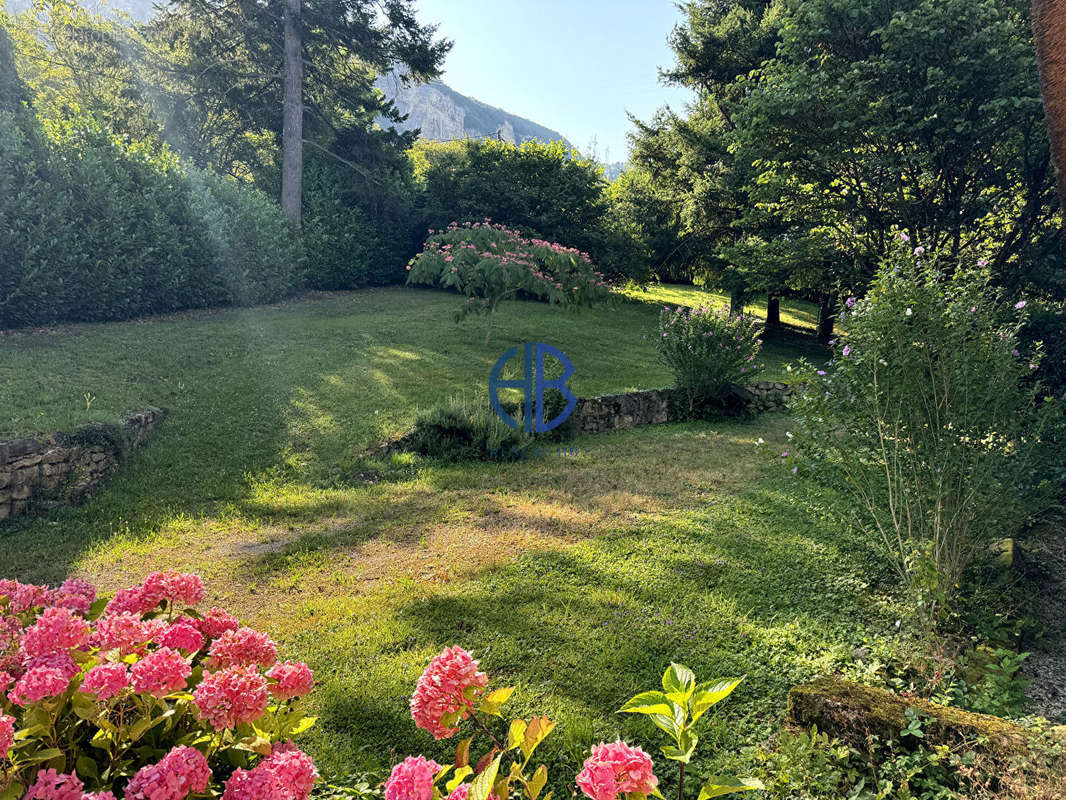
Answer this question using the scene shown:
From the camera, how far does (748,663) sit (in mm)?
3145

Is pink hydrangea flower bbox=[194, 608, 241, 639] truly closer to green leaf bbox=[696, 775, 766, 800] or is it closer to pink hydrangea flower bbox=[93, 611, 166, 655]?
pink hydrangea flower bbox=[93, 611, 166, 655]

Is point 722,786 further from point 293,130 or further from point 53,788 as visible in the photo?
point 293,130

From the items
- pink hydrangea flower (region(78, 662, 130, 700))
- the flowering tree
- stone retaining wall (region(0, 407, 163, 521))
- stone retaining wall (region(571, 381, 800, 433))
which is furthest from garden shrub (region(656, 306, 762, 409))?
pink hydrangea flower (region(78, 662, 130, 700))

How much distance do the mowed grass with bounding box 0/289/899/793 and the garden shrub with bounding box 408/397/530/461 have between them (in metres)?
0.34

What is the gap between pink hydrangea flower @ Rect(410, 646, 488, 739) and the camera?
1577mm

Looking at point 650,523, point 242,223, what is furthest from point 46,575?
point 242,223

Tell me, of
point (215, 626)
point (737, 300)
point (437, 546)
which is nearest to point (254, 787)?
point (215, 626)

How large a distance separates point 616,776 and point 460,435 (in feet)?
21.7

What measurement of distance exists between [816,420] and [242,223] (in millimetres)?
14952

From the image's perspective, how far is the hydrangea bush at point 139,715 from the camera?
1.37 meters

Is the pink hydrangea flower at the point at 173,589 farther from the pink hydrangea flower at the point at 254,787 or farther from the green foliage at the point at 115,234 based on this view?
the green foliage at the point at 115,234

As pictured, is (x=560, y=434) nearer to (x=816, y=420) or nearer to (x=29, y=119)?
(x=816, y=420)

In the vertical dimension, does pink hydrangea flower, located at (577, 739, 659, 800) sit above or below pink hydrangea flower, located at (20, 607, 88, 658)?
above

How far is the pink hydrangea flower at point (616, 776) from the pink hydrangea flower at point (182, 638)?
4.10ft
